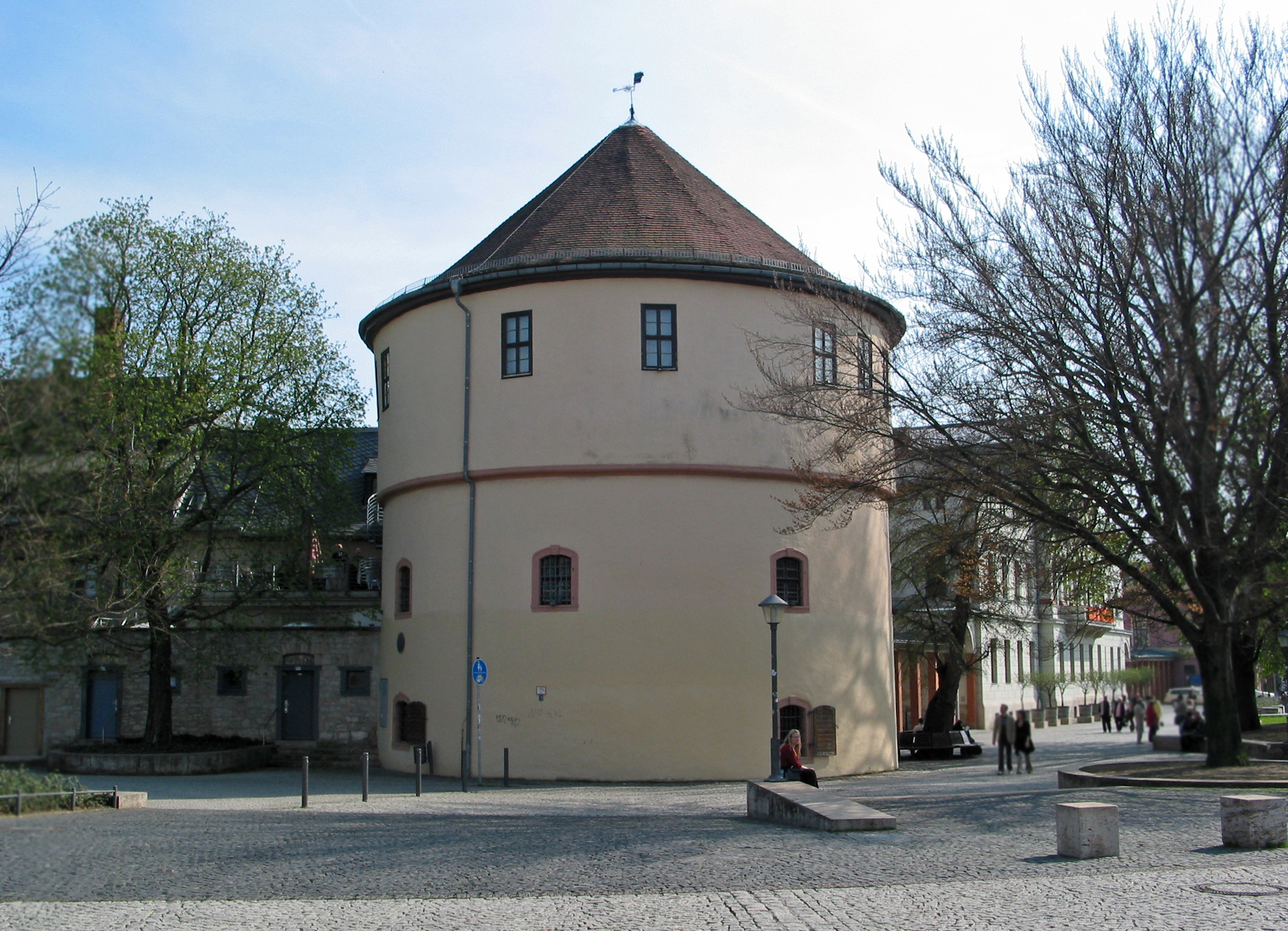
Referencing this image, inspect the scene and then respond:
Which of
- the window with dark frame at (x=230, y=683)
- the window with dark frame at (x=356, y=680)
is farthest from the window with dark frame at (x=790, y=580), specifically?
the window with dark frame at (x=230, y=683)

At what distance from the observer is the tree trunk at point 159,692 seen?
26859mm

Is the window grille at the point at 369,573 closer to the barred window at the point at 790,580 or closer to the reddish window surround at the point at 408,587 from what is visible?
the reddish window surround at the point at 408,587

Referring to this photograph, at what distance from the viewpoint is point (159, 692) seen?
88.8ft

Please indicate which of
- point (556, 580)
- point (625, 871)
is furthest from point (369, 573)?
point (625, 871)

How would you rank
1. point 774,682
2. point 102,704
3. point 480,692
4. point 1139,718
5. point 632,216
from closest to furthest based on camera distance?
point 774,682
point 480,692
point 632,216
point 102,704
point 1139,718

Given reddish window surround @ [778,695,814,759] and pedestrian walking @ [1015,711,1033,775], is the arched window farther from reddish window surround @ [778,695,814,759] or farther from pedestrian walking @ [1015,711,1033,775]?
pedestrian walking @ [1015,711,1033,775]

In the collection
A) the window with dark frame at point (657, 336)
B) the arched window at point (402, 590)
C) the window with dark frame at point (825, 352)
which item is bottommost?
the arched window at point (402, 590)

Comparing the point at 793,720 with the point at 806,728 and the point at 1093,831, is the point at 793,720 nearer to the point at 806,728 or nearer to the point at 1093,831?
the point at 806,728

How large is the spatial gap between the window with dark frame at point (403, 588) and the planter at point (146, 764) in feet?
16.6

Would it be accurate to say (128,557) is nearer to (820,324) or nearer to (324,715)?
(324,715)

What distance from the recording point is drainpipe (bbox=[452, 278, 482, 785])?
23641 mm

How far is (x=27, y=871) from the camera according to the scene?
11.3 meters

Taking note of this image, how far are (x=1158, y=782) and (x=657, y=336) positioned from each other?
11.7 m

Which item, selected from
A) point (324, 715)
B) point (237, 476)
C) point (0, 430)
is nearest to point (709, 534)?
point (237, 476)
